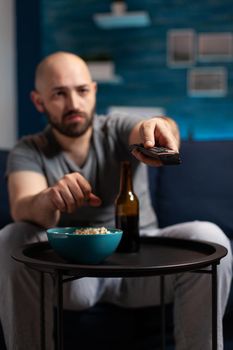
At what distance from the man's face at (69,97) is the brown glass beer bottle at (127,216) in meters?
0.47

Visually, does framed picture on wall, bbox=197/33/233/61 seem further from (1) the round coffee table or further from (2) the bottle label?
(2) the bottle label

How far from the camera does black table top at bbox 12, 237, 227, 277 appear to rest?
4.31 feet

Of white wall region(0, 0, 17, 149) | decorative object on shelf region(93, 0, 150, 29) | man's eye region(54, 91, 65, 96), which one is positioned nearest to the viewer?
man's eye region(54, 91, 65, 96)

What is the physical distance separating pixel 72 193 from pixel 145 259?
0.82 feet

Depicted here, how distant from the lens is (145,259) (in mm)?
1539

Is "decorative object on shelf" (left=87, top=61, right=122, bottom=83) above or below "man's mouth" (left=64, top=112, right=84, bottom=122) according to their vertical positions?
above

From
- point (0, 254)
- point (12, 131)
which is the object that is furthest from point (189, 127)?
point (0, 254)

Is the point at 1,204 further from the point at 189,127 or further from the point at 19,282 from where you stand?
the point at 189,127

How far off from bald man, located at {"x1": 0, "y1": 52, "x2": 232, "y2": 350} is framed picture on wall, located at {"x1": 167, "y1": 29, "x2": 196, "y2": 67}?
11.0 feet

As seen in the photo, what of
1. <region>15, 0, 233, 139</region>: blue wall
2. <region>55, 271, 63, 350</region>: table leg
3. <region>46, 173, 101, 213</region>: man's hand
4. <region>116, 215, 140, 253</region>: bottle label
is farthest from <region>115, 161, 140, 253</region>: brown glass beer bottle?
<region>15, 0, 233, 139</region>: blue wall

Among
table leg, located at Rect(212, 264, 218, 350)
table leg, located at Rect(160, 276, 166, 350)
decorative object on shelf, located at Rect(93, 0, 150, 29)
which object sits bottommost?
table leg, located at Rect(160, 276, 166, 350)

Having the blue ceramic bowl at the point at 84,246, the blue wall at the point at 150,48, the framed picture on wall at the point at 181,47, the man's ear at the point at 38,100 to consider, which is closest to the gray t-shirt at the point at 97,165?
the man's ear at the point at 38,100

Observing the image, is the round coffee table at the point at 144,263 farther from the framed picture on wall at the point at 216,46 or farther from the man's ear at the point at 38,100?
the framed picture on wall at the point at 216,46

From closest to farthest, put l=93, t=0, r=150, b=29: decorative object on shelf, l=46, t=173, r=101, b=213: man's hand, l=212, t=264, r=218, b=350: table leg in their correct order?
l=212, t=264, r=218, b=350: table leg → l=46, t=173, r=101, b=213: man's hand → l=93, t=0, r=150, b=29: decorative object on shelf
